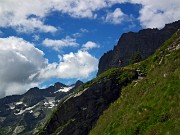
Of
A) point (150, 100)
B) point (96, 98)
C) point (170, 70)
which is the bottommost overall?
point (150, 100)

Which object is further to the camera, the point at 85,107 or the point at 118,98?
the point at 85,107

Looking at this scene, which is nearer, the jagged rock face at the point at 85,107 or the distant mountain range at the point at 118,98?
the distant mountain range at the point at 118,98

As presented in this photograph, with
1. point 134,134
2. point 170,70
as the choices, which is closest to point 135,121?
point 134,134

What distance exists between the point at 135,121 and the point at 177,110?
7.74 metres

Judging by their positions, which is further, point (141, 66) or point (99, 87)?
point (99, 87)

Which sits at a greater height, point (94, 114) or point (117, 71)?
point (117, 71)

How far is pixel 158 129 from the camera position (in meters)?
38.2

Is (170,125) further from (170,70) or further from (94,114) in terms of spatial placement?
(94,114)

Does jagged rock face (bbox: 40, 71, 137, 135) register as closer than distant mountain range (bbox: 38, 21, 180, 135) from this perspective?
No

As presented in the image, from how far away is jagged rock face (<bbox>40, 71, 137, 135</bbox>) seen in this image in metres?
110

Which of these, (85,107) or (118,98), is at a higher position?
(85,107)

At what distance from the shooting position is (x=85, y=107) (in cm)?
11644

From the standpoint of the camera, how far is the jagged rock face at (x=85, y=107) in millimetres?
110250

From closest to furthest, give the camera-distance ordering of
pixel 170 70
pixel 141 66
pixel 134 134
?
pixel 134 134
pixel 170 70
pixel 141 66
